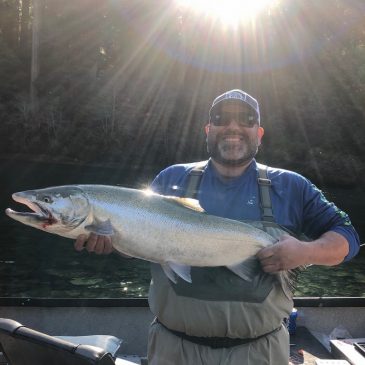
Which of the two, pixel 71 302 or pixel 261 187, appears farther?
pixel 71 302

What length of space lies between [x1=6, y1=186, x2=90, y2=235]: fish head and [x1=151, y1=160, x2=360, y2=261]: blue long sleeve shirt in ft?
2.38

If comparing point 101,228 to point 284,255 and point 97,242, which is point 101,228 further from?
point 284,255

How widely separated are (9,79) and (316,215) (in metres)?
43.9

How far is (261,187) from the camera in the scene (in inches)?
130

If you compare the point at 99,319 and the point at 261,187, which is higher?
the point at 261,187

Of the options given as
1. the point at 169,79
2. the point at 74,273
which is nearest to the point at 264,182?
the point at 74,273

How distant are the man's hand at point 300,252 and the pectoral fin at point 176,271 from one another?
47 centimetres

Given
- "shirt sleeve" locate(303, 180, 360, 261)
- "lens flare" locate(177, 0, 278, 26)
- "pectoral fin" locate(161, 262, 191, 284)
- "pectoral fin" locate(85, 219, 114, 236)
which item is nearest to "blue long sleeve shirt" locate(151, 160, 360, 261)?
"shirt sleeve" locate(303, 180, 360, 261)

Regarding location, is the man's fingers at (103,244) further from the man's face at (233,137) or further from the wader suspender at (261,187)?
the man's face at (233,137)

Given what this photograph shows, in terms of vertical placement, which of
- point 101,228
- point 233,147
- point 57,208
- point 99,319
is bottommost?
point 99,319

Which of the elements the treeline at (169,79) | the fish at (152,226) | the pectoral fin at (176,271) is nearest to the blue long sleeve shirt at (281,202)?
the fish at (152,226)

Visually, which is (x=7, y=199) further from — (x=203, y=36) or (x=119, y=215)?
(x=203, y=36)

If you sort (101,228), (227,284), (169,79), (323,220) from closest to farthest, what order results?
(101,228), (227,284), (323,220), (169,79)

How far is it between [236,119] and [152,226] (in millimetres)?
1047
